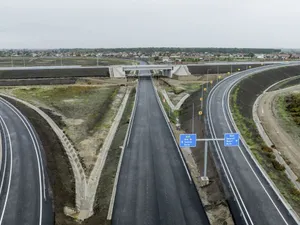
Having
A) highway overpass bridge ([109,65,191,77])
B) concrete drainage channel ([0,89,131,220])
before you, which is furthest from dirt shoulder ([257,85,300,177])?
highway overpass bridge ([109,65,191,77])

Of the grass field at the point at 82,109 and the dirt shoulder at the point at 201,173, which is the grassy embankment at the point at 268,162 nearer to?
the dirt shoulder at the point at 201,173

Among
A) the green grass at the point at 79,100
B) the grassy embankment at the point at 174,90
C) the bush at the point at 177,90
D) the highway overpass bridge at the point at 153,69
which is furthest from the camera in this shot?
the highway overpass bridge at the point at 153,69

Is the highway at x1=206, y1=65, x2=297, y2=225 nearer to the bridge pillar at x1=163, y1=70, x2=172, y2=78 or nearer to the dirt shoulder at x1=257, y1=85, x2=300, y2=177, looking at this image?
the dirt shoulder at x1=257, y1=85, x2=300, y2=177

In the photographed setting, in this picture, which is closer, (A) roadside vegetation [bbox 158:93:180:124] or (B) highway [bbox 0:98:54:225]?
(B) highway [bbox 0:98:54:225]

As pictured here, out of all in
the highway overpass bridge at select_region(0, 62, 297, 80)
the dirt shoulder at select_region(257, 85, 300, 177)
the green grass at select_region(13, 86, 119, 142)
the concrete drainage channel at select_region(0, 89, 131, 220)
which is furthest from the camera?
the highway overpass bridge at select_region(0, 62, 297, 80)

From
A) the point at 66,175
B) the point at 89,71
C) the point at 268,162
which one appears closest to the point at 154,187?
the point at 66,175

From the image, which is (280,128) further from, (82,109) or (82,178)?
(82,109)

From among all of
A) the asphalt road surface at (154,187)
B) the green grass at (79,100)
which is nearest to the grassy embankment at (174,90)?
the green grass at (79,100)
